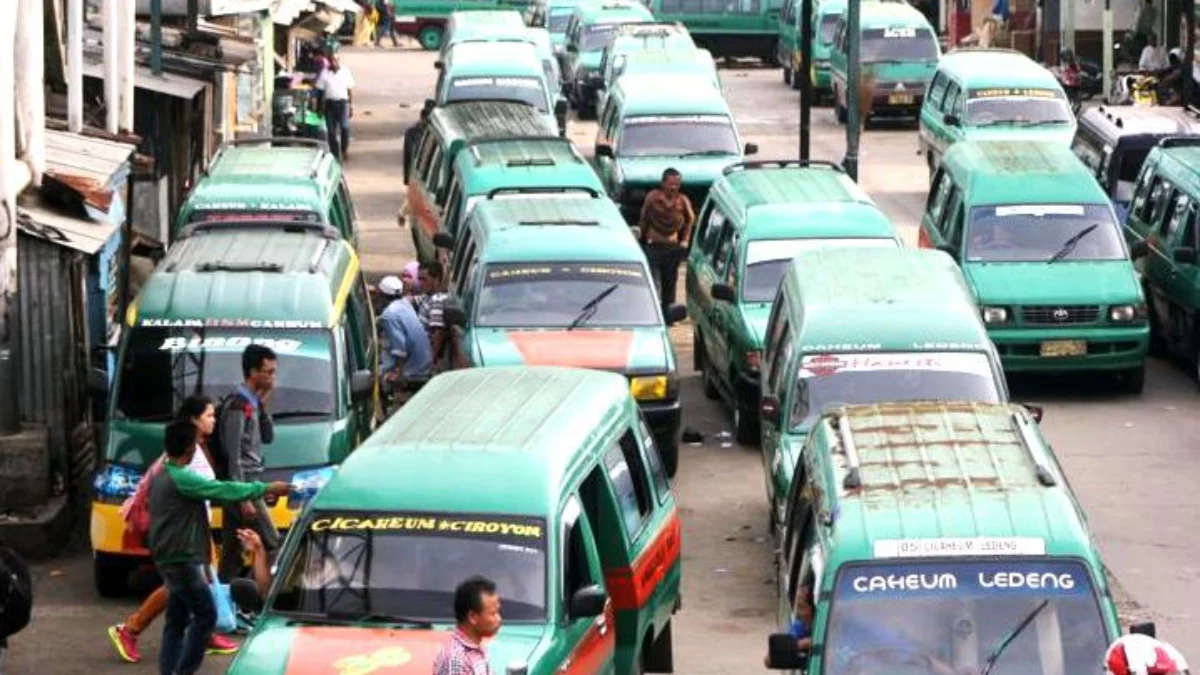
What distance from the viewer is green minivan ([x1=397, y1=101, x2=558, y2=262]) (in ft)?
105

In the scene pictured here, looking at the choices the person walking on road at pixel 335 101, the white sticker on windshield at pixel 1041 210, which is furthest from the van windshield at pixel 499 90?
the white sticker on windshield at pixel 1041 210

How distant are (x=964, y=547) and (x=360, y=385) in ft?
24.3

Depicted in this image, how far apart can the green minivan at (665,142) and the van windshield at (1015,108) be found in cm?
332

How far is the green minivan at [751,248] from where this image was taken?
24.9 m

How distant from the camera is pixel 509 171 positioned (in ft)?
99.1

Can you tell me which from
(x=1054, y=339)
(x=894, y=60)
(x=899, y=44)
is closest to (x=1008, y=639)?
(x=1054, y=339)

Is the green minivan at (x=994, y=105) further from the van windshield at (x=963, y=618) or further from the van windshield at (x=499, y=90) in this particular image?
the van windshield at (x=963, y=618)

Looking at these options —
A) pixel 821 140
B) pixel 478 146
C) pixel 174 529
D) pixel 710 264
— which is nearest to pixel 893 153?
pixel 821 140

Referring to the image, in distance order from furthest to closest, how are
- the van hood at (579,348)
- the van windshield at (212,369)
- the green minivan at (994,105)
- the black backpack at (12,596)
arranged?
the green minivan at (994,105)
the van hood at (579,348)
the van windshield at (212,369)
the black backpack at (12,596)

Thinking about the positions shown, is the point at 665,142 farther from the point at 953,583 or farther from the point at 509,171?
the point at 953,583

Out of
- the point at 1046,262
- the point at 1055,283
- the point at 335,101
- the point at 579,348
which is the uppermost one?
the point at 579,348

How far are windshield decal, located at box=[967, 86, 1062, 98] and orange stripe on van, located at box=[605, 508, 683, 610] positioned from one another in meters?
23.2

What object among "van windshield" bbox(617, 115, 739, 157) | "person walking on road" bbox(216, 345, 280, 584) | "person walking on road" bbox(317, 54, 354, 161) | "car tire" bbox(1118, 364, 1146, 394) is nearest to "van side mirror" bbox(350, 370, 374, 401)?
"person walking on road" bbox(216, 345, 280, 584)

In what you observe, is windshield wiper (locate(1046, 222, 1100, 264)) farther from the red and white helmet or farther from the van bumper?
the red and white helmet
